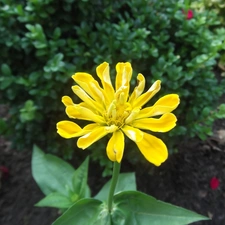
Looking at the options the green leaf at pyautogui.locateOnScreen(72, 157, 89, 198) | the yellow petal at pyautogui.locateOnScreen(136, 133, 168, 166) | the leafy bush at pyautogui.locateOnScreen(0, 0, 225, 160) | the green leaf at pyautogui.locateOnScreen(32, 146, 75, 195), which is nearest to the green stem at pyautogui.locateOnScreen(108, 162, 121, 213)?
the yellow petal at pyautogui.locateOnScreen(136, 133, 168, 166)

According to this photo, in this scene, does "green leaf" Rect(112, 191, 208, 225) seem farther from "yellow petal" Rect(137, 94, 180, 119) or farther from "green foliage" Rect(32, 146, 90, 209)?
"yellow petal" Rect(137, 94, 180, 119)

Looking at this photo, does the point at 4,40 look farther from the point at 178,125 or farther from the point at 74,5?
the point at 178,125

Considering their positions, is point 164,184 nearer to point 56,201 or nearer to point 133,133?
point 56,201

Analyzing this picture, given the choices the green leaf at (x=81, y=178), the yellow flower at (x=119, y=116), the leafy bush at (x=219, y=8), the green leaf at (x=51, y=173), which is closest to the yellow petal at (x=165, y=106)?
the yellow flower at (x=119, y=116)

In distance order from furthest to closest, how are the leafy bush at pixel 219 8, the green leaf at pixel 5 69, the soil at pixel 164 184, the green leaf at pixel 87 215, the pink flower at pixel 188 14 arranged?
the leafy bush at pixel 219 8 → the soil at pixel 164 184 → the pink flower at pixel 188 14 → the green leaf at pixel 5 69 → the green leaf at pixel 87 215

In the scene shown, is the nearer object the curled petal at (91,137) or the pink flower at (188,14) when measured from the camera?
the curled petal at (91,137)

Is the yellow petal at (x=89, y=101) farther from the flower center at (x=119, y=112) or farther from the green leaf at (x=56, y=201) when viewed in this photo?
the green leaf at (x=56, y=201)

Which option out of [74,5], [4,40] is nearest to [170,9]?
[74,5]
